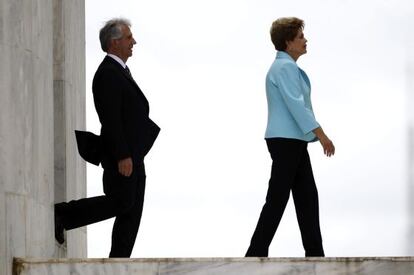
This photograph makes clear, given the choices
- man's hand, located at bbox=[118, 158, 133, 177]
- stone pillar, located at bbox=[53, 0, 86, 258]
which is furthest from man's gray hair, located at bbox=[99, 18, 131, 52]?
stone pillar, located at bbox=[53, 0, 86, 258]

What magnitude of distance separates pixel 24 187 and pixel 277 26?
9.27 feet

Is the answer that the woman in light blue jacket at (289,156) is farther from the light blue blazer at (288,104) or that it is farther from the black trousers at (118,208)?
the black trousers at (118,208)

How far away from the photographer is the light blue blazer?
14695 mm

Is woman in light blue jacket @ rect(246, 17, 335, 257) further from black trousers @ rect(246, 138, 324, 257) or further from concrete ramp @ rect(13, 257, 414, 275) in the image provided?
concrete ramp @ rect(13, 257, 414, 275)

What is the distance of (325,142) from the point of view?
47.7 ft

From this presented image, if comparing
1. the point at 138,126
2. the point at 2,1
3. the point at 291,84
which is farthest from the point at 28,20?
the point at 291,84

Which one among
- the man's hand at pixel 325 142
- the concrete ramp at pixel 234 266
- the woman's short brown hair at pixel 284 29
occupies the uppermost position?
the woman's short brown hair at pixel 284 29

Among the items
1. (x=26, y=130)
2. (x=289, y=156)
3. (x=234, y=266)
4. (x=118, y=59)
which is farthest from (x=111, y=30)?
(x=234, y=266)

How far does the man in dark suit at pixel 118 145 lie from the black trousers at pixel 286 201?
112 centimetres

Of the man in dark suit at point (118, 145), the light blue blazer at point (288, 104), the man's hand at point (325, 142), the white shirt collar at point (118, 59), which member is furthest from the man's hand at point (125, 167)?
the man's hand at point (325, 142)

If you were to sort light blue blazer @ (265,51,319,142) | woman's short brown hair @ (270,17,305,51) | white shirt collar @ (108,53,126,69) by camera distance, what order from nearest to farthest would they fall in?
1. light blue blazer @ (265,51,319,142)
2. woman's short brown hair @ (270,17,305,51)
3. white shirt collar @ (108,53,126,69)

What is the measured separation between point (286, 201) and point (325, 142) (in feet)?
2.23

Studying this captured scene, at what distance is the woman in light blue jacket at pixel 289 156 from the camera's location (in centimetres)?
1472

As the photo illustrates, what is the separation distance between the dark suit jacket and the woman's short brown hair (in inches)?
52.3
